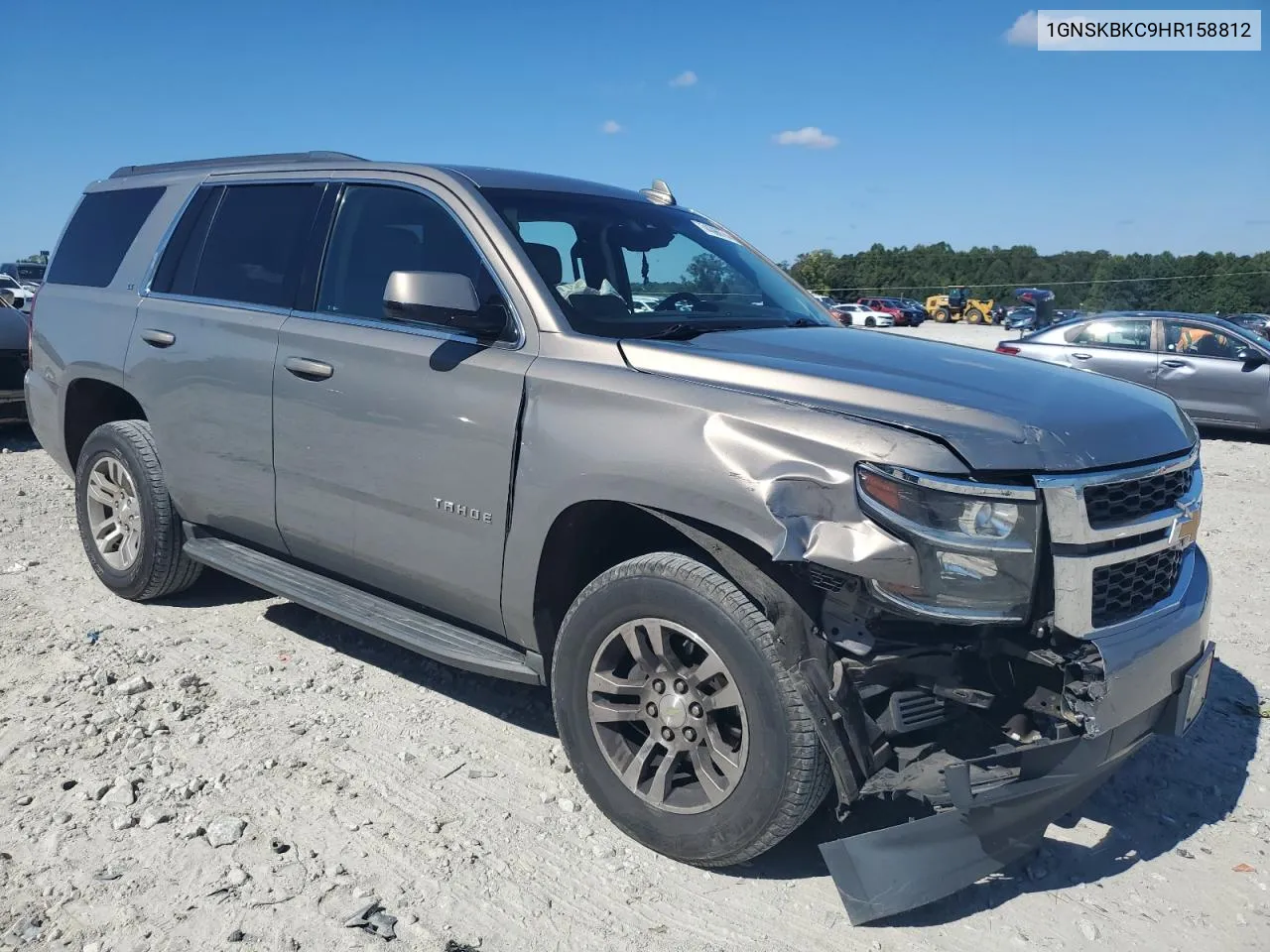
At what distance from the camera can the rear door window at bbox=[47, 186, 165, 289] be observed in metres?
5.00

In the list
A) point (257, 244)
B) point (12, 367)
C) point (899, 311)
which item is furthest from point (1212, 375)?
point (899, 311)

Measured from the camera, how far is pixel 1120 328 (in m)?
12.4

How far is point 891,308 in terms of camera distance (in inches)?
2199

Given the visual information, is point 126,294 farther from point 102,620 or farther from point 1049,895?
point 1049,895

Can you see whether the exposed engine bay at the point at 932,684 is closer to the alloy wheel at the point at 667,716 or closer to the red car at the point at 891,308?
the alloy wheel at the point at 667,716

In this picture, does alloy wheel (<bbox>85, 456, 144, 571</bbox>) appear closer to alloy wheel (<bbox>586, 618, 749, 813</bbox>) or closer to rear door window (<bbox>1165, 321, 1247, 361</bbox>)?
alloy wheel (<bbox>586, 618, 749, 813</bbox>)

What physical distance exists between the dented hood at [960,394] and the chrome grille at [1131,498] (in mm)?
70

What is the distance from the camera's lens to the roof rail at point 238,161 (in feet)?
14.2

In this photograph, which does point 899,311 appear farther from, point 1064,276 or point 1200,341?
point 1200,341

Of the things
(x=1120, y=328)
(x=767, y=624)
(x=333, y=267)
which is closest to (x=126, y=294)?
(x=333, y=267)

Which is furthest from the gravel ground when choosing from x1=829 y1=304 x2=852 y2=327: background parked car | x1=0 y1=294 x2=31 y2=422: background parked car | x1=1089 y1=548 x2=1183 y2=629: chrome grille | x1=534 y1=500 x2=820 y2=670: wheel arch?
x1=0 y1=294 x2=31 y2=422: background parked car

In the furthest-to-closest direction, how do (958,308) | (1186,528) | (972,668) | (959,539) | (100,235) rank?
(958,308), (100,235), (1186,528), (972,668), (959,539)

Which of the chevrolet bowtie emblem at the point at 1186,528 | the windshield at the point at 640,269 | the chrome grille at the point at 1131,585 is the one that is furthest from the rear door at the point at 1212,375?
the chrome grille at the point at 1131,585

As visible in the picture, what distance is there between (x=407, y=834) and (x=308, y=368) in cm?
178
